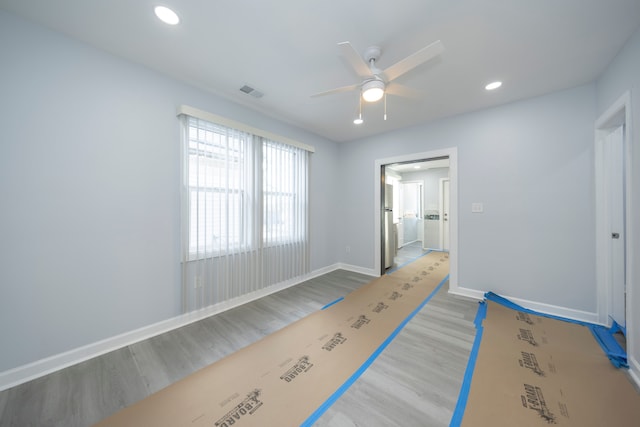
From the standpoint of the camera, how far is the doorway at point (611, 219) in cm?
225

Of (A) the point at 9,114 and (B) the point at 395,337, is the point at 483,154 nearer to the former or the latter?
(B) the point at 395,337

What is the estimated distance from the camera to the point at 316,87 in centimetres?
250

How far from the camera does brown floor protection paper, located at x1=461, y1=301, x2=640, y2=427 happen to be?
1.34 metres

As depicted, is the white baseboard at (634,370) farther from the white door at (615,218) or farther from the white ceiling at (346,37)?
the white ceiling at (346,37)

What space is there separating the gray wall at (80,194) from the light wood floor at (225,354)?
0.99 ft

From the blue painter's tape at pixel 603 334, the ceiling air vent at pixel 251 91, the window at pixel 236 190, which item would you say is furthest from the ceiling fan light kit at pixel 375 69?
the blue painter's tape at pixel 603 334

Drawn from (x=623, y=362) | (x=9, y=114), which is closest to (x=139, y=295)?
(x=9, y=114)

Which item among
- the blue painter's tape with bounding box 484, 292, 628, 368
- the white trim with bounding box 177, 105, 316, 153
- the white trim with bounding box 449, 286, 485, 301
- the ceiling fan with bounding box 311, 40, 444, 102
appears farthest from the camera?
the white trim with bounding box 449, 286, 485, 301

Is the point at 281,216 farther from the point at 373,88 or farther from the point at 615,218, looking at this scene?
the point at 615,218

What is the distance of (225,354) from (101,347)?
114 centimetres

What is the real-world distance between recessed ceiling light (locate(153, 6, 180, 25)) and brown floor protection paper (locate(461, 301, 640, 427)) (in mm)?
3441

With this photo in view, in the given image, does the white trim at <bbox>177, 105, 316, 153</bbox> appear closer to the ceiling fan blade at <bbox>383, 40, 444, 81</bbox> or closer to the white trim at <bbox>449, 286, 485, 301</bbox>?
the ceiling fan blade at <bbox>383, 40, 444, 81</bbox>

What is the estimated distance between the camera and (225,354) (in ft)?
6.38

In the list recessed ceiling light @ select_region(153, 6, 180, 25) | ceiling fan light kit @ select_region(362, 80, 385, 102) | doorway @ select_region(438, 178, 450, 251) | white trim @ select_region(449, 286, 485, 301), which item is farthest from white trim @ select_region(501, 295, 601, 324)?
recessed ceiling light @ select_region(153, 6, 180, 25)
